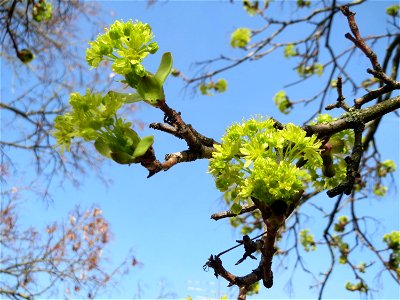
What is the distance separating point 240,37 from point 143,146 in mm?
5023

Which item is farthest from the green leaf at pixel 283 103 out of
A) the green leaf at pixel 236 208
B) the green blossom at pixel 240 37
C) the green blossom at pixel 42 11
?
the green leaf at pixel 236 208

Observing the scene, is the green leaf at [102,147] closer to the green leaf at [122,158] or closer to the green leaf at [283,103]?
the green leaf at [122,158]

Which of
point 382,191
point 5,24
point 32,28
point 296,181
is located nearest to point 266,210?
point 296,181

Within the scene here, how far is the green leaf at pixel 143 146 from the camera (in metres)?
1.03

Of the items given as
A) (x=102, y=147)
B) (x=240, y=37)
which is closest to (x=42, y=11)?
(x=240, y=37)

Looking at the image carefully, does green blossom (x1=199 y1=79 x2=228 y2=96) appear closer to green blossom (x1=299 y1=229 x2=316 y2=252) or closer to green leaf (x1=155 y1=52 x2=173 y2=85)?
green blossom (x1=299 y1=229 x2=316 y2=252)

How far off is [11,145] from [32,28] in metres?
1.45

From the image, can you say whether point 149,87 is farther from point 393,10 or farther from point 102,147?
point 393,10

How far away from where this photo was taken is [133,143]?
109cm

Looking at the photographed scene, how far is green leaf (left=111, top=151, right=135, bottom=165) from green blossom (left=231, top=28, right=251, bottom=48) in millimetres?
4946

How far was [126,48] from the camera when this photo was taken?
1165 mm

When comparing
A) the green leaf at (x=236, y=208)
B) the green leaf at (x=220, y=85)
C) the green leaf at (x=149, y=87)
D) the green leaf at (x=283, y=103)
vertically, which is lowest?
the green leaf at (x=236, y=208)

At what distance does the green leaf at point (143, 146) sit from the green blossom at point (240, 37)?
16.1 ft

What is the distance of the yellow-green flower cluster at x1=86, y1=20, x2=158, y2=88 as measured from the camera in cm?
112
